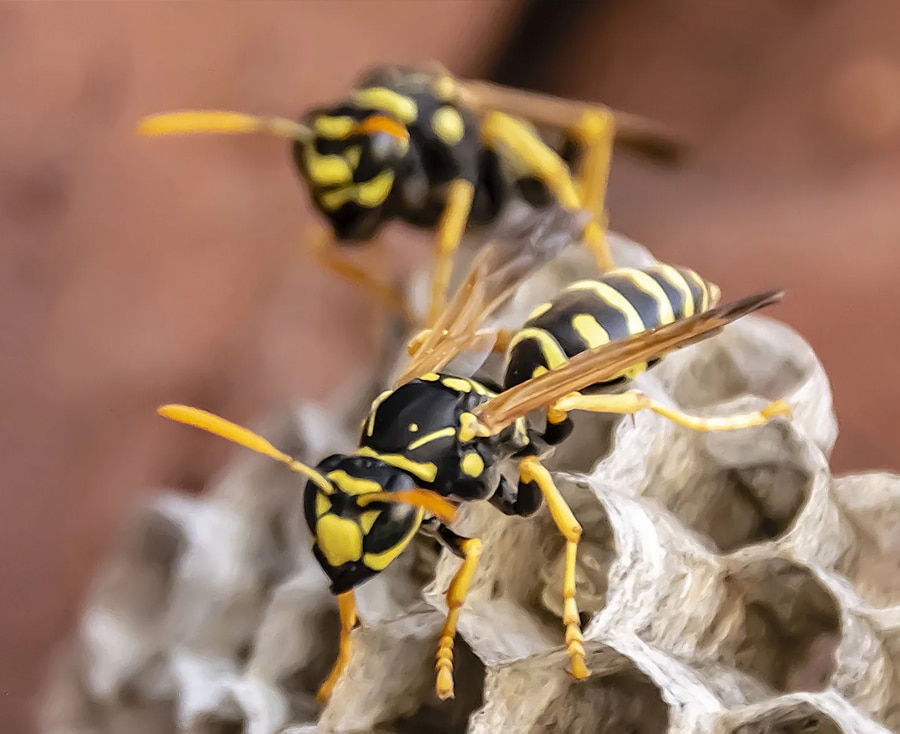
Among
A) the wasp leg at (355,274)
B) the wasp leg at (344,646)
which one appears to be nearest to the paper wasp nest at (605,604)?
the wasp leg at (344,646)

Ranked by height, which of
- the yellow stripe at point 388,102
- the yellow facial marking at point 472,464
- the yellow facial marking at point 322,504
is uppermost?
the yellow stripe at point 388,102

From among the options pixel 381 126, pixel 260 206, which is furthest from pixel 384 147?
pixel 260 206

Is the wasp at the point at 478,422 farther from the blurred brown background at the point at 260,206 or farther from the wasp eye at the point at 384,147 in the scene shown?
the blurred brown background at the point at 260,206

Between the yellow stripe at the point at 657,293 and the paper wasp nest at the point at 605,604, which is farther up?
the yellow stripe at the point at 657,293

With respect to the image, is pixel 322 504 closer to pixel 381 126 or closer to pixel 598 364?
pixel 598 364

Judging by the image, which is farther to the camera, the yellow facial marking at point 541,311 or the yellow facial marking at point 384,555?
the yellow facial marking at point 541,311

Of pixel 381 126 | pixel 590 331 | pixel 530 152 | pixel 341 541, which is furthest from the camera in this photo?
pixel 530 152

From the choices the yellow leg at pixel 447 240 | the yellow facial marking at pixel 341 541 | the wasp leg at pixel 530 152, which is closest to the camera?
the yellow facial marking at pixel 341 541

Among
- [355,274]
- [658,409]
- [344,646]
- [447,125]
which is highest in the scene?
[447,125]
